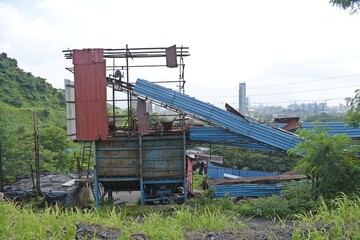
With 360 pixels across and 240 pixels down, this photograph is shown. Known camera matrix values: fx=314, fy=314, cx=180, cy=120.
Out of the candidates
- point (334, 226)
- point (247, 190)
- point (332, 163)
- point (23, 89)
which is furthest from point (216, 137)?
point (23, 89)

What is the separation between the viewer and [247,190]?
12516mm

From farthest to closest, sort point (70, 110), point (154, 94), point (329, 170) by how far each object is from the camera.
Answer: point (70, 110)
point (154, 94)
point (329, 170)

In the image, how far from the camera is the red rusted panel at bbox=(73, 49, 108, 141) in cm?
1204

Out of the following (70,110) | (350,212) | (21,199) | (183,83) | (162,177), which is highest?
(183,83)

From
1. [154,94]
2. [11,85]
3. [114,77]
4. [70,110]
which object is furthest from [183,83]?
[11,85]

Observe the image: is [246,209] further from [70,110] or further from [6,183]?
[6,183]

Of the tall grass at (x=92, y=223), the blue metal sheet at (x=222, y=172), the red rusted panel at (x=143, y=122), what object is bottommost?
the blue metal sheet at (x=222, y=172)

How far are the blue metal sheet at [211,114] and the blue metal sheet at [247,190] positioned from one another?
1.69 m

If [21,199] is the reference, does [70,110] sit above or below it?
above

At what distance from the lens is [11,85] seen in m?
36.8

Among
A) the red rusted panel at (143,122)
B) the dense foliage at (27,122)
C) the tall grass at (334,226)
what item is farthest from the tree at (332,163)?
the dense foliage at (27,122)

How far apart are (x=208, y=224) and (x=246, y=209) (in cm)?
602

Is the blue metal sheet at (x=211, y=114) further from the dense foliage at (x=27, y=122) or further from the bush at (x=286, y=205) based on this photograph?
the dense foliage at (x=27, y=122)

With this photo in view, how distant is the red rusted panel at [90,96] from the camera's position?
39.5ft
